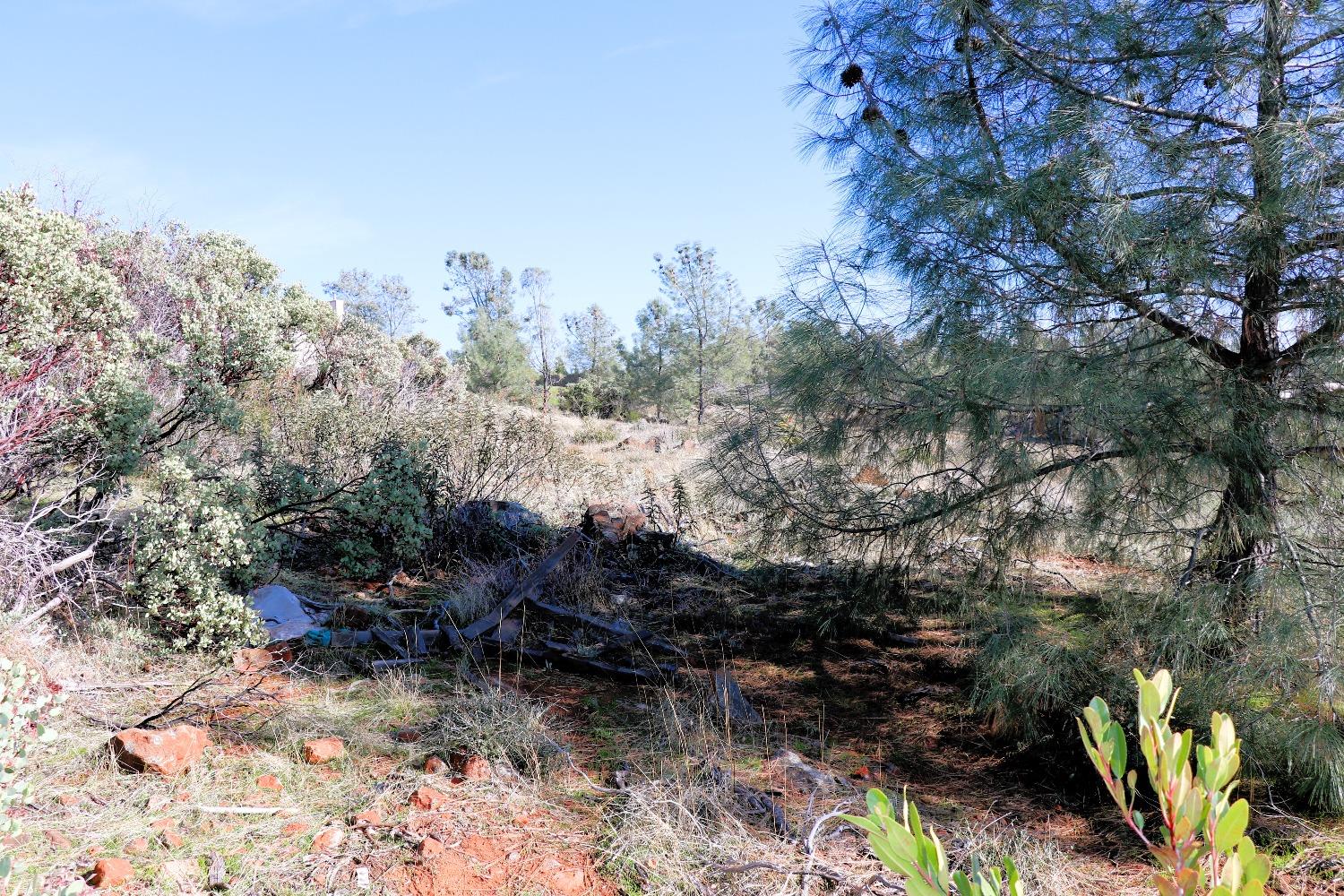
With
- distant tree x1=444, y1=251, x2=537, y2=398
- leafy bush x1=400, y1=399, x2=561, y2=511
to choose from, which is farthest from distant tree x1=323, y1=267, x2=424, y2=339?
leafy bush x1=400, y1=399, x2=561, y2=511

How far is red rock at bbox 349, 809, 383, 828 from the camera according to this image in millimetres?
2418

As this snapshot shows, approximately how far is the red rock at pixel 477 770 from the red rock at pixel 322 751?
47 cm

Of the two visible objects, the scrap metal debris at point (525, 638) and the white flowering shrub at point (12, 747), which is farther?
the scrap metal debris at point (525, 638)

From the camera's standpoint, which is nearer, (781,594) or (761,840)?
(761,840)

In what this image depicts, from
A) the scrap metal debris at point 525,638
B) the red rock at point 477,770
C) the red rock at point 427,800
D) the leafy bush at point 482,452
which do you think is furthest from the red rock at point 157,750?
the leafy bush at point 482,452

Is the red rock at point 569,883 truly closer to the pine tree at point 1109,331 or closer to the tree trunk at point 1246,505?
the pine tree at point 1109,331

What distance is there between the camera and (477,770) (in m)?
2.79

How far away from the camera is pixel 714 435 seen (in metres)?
4.79

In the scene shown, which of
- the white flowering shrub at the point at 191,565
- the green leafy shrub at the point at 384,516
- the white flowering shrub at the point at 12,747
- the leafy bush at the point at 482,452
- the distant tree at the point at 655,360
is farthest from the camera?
the distant tree at the point at 655,360

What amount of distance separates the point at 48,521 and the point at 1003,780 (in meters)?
4.95

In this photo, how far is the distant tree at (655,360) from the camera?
839 inches

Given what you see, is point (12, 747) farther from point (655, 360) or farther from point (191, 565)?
point (655, 360)

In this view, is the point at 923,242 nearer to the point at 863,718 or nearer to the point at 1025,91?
the point at 1025,91

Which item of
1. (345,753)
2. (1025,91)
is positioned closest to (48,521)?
(345,753)
